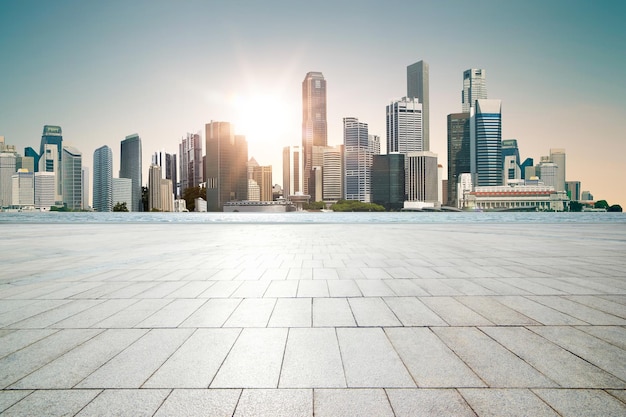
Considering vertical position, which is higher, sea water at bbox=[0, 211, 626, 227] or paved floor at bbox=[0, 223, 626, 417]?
paved floor at bbox=[0, 223, 626, 417]

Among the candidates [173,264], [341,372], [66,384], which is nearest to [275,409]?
[341,372]

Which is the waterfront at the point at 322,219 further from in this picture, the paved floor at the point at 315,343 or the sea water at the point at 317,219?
the paved floor at the point at 315,343

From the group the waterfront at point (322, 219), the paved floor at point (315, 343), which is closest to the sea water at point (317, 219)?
the waterfront at point (322, 219)

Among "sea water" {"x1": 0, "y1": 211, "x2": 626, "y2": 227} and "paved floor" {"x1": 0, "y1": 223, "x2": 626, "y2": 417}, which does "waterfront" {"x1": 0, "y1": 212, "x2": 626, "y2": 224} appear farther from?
"paved floor" {"x1": 0, "y1": 223, "x2": 626, "y2": 417}

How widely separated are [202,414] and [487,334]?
3.78 m

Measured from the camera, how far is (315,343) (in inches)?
188

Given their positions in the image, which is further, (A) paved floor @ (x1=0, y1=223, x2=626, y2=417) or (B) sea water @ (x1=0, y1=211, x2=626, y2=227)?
(B) sea water @ (x1=0, y1=211, x2=626, y2=227)

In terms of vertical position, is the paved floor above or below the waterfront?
above

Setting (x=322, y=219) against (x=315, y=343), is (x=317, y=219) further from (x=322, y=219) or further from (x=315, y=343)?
(x=315, y=343)

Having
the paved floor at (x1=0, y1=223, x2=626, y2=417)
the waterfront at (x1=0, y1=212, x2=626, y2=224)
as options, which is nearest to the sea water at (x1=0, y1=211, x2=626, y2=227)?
the waterfront at (x1=0, y1=212, x2=626, y2=224)

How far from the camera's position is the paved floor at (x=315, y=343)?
3.40m

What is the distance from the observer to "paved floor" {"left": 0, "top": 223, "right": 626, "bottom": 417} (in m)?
3.40

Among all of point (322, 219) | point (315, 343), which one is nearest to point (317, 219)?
point (322, 219)

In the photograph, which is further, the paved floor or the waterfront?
the waterfront
